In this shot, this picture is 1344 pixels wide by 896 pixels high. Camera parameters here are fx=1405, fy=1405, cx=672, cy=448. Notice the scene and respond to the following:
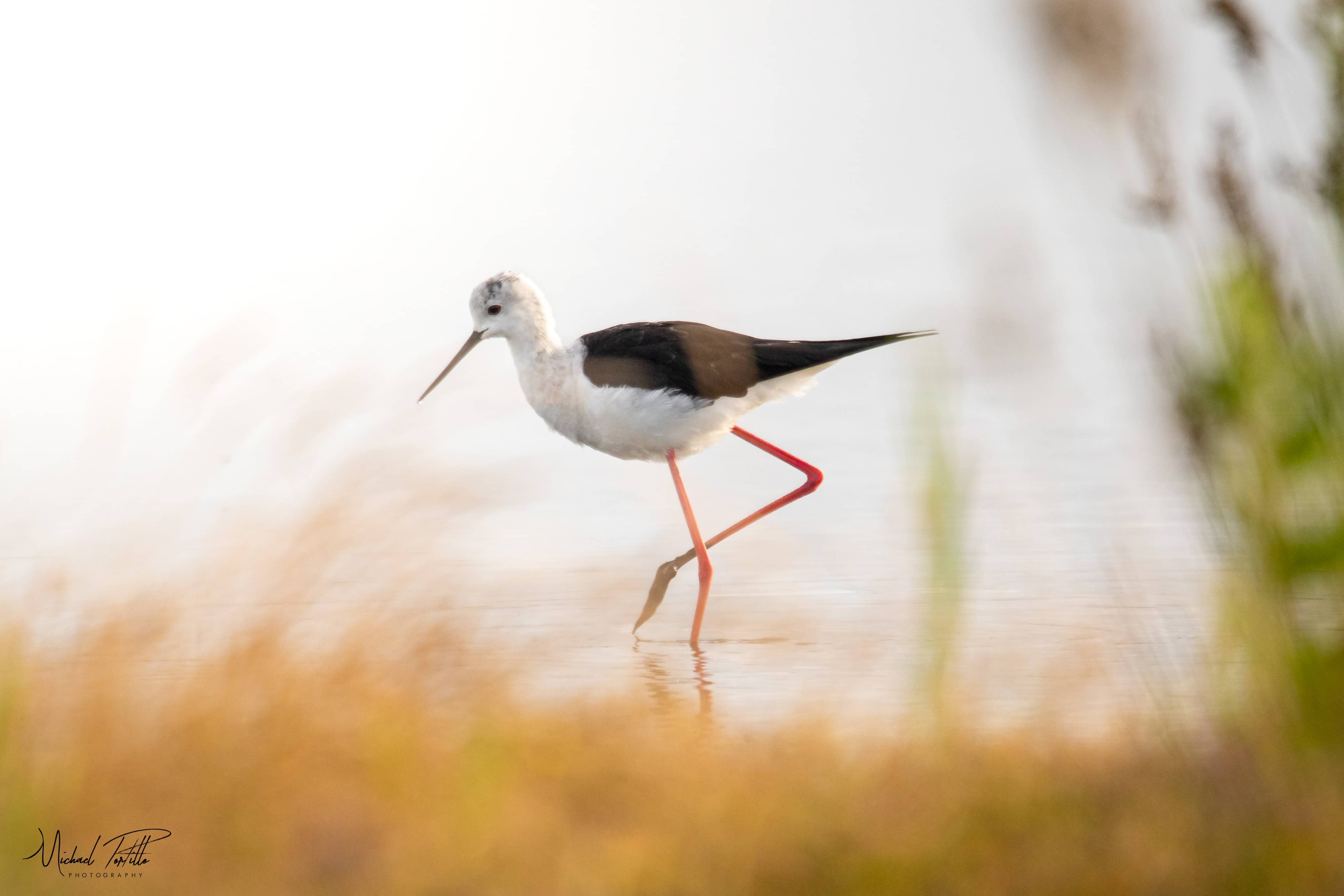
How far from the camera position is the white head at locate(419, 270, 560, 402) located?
7.06 meters

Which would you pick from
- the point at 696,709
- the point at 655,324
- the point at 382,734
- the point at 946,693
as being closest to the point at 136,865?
the point at 382,734

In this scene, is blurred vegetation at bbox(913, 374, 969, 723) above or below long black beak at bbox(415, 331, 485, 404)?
below

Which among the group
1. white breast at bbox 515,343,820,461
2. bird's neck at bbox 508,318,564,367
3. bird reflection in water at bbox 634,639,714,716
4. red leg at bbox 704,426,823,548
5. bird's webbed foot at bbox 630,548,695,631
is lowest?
bird reflection in water at bbox 634,639,714,716

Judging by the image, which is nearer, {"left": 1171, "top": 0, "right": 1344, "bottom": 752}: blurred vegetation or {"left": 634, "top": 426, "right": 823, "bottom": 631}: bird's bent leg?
{"left": 1171, "top": 0, "right": 1344, "bottom": 752}: blurred vegetation

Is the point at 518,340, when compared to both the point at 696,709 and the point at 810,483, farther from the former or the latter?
the point at 696,709

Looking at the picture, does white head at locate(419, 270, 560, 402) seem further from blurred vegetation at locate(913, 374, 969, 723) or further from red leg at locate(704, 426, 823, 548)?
blurred vegetation at locate(913, 374, 969, 723)

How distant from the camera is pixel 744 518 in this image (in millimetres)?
6820

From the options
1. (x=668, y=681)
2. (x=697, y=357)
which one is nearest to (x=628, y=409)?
(x=697, y=357)

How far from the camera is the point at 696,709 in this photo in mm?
4895

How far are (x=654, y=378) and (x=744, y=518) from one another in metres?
0.86

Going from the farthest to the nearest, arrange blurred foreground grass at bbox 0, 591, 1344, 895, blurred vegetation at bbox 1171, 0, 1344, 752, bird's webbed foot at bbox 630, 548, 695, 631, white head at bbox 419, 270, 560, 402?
white head at bbox 419, 270, 560, 402 < bird's webbed foot at bbox 630, 548, 695, 631 < blurred vegetation at bbox 1171, 0, 1344, 752 < blurred foreground grass at bbox 0, 591, 1344, 895

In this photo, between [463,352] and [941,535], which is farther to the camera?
[463,352]

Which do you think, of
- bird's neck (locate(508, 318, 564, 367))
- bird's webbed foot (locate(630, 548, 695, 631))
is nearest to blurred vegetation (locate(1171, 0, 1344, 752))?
bird's webbed foot (locate(630, 548, 695, 631))

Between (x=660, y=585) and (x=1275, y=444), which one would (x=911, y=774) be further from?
(x=660, y=585)
